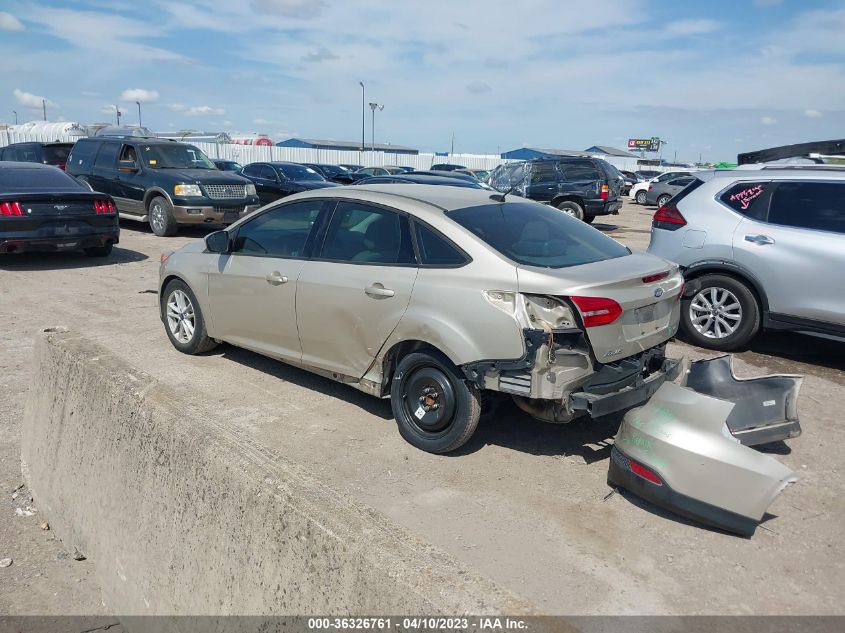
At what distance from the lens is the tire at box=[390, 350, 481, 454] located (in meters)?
4.14

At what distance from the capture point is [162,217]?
45.0 feet

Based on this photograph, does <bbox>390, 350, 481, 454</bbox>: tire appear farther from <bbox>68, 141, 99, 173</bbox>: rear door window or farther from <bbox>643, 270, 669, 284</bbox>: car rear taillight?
<bbox>68, 141, 99, 173</bbox>: rear door window

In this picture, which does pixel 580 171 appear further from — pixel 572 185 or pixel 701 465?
pixel 701 465

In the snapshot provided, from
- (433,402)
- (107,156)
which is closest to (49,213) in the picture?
(107,156)

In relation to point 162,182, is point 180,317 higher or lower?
lower

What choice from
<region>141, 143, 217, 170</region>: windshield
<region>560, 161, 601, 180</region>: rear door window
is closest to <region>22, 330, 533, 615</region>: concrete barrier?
<region>141, 143, 217, 170</region>: windshield

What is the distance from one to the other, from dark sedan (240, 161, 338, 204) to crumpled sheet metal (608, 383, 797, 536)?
→ 49.1 feet

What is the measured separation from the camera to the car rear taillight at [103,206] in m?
10.5

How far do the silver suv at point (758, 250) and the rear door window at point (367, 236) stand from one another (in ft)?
11.2

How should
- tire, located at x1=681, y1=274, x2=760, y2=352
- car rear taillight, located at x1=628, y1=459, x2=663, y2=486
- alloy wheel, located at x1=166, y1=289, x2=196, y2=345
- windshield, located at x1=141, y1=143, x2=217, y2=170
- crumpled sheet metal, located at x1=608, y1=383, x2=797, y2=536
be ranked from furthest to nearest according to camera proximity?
windshield, located at x1=141, y1=143, x2=217, y2=170 → tire, located at x1=681, y1=274, x2=760, y2=352 → alloy wheel, located at x1=166, y1=289, x2=196, y2=345 → car rear taillight, located at x1=628, y1=459, x2=663, y2=486 → crumpled sheet metal, located at x1=608, y1=383, x2=797, y2=536

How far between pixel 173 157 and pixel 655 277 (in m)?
12.6

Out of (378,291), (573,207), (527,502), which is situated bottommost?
(527,502)

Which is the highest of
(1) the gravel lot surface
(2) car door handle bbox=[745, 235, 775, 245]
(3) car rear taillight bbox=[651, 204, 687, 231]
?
(3) car rear taillight bbox=[651, 204, 687, 231]

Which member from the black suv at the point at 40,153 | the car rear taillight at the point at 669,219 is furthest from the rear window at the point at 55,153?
the car rear taillight at the point at 669,219
